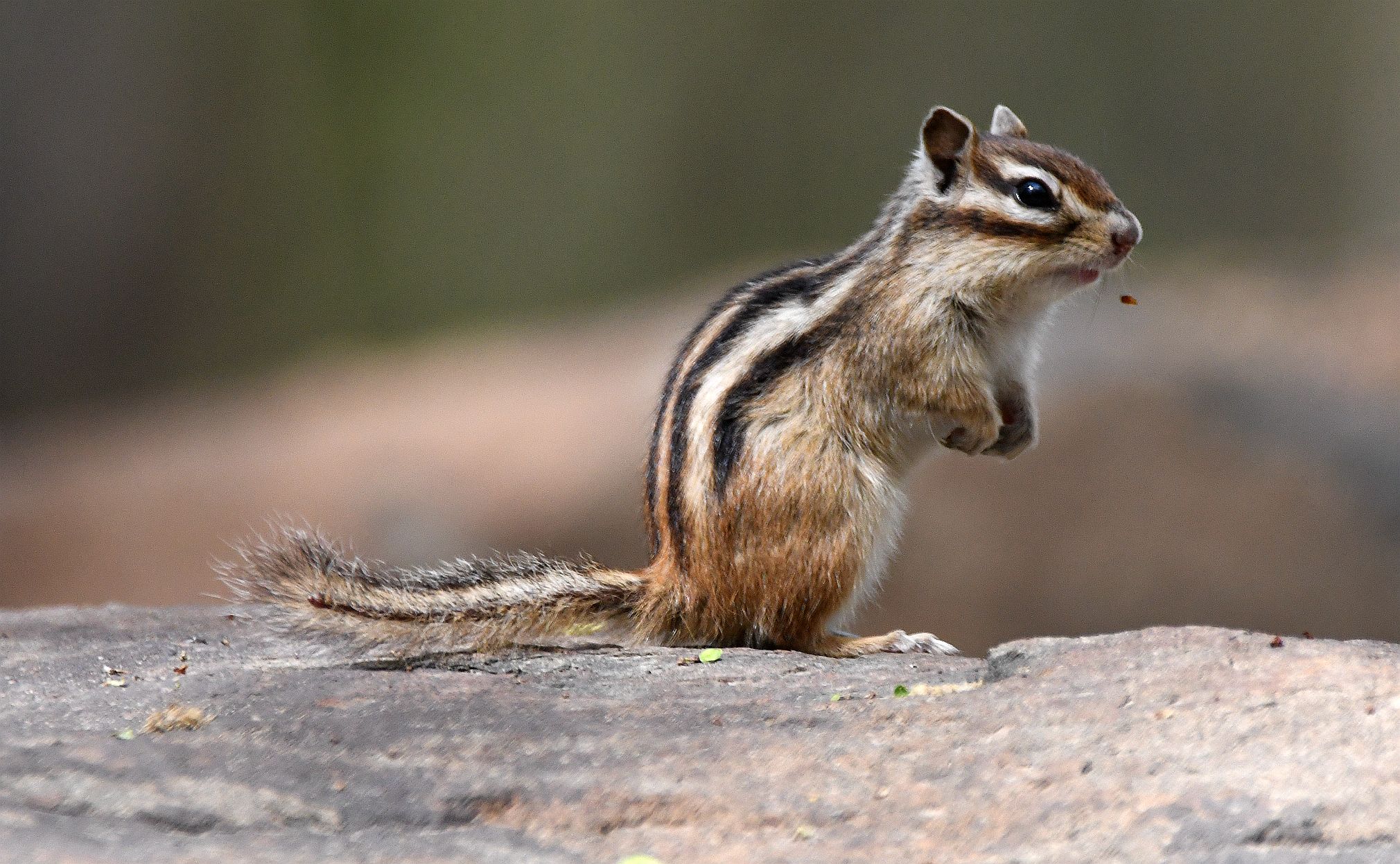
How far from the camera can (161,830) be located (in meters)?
2.34

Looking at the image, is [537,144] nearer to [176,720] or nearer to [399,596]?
[399,596]

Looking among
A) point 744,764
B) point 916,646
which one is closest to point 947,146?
point 916,646

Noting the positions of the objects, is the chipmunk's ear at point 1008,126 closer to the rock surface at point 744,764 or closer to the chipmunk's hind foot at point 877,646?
the chipmunk's hind foot at point 877,646

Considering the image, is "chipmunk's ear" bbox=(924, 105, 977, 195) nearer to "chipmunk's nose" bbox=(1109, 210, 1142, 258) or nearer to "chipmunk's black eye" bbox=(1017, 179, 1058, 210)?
"chipmunk's black eye" bbox=(1017, 179, 1058, 210)

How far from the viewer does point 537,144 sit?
12844 mm

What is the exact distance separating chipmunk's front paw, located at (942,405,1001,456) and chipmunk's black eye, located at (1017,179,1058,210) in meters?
0.64

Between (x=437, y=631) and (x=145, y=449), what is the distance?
27.4ft

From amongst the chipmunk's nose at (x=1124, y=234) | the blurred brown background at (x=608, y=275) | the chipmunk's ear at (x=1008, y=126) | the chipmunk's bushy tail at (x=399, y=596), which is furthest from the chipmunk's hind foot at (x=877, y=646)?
the blurred brown background at (x=608, y=275)

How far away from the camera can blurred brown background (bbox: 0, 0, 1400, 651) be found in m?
8.68

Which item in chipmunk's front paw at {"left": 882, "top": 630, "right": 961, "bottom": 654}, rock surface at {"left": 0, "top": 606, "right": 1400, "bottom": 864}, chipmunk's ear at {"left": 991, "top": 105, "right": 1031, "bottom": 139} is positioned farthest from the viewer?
chipmunk's ear at {"left": 991, "top": 105, "right": 1031, "bottom": 139}

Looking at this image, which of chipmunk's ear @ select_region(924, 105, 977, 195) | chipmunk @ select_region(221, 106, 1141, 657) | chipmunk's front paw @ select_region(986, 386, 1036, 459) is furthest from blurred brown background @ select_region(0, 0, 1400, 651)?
chipmunk's ear @ select_region(924, 105, 977, 195)

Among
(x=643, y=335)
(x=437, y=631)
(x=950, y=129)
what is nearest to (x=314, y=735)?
(x=437, y=631)

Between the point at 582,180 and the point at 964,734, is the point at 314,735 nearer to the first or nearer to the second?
the point at 964,734

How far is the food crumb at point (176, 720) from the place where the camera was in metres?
2.92
